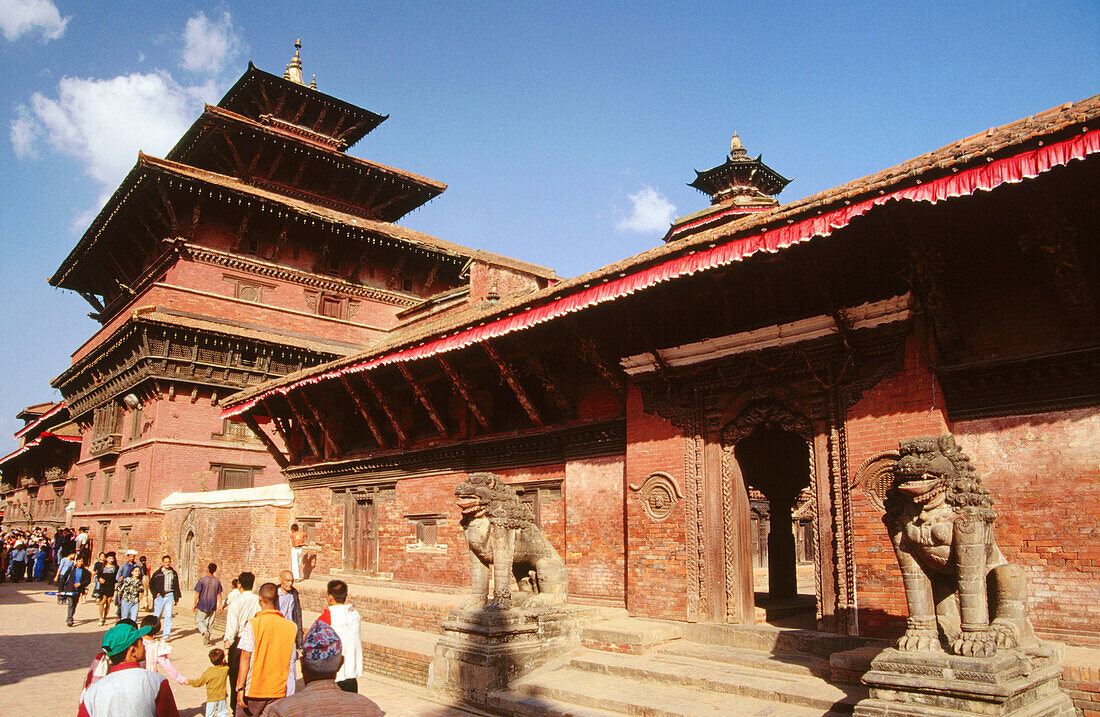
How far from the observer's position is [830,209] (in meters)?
6.94

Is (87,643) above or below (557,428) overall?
below

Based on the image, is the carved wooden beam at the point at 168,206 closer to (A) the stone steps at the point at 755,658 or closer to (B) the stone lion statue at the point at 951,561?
(A) the stone steps at the point at 755,658

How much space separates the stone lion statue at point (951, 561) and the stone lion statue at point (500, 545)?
478cm

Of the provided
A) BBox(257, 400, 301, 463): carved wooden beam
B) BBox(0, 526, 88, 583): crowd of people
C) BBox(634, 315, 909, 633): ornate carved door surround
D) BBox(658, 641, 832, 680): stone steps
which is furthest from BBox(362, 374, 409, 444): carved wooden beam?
BBox(0, 526, 88, 583): crowd of people

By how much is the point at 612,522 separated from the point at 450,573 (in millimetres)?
4125

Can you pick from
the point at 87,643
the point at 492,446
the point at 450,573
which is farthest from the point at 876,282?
the point at 87,643

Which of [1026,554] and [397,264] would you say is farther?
[397,264]

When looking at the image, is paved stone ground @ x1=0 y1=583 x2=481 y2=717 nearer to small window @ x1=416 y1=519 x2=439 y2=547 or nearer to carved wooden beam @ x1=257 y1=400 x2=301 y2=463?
small window @ x1=416 y1=519 x2=439 y2=547

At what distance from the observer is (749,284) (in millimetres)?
8789

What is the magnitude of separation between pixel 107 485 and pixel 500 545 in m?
24.2

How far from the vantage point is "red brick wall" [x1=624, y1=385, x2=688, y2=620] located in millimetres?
9352

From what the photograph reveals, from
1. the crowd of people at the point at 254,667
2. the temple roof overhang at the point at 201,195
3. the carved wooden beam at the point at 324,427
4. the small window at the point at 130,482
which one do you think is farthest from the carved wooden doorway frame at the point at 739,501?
the small window at the point at 130,482

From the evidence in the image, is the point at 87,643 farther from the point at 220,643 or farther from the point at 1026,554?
the point at 1026,554

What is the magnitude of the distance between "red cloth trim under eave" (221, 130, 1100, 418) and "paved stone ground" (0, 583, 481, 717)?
477 centimetres
